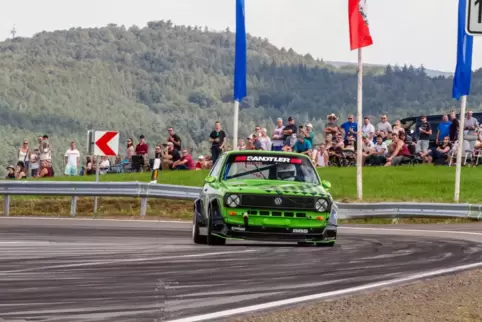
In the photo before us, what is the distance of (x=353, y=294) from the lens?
11.6 meters

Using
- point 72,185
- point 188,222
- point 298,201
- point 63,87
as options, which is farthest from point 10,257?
point 63,87

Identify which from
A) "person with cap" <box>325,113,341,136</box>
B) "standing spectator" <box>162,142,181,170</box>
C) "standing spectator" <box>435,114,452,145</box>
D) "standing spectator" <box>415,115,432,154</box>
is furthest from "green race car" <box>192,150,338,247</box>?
"standing spectator" <box>162,142,181,170</box>

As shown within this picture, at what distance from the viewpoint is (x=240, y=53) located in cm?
3167

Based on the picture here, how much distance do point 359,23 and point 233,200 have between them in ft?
45.6

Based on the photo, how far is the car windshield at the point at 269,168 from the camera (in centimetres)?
1789

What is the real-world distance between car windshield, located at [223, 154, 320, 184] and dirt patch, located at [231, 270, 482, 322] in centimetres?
536

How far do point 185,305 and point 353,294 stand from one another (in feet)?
6.67

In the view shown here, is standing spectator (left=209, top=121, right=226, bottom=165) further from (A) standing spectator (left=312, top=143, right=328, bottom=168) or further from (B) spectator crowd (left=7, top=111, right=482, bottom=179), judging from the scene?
(A) standing spectator (left=312, top=143, right=328, bottom=168)

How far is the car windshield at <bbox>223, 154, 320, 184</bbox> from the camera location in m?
17.9

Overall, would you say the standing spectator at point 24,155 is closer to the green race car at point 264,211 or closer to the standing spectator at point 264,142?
the standing spectator at point 264,142

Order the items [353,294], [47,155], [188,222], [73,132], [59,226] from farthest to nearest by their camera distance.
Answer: [73,132], [47,155], [188,222], [59,226], [353,294]

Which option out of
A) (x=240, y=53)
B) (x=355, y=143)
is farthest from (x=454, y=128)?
(x=240, y=53)

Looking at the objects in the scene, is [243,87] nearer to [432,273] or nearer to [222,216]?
[222,216]

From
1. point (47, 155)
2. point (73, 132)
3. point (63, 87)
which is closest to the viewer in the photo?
point (47, 155)
